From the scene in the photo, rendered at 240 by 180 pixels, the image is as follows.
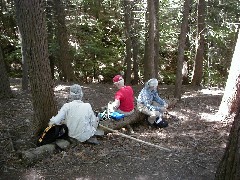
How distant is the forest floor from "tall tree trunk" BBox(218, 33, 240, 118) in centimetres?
42

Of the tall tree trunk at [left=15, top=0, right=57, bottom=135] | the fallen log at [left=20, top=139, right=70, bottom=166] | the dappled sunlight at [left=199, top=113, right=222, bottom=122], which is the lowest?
the dappled sunlight at [left=199, top=113, right=222, bottom=122]

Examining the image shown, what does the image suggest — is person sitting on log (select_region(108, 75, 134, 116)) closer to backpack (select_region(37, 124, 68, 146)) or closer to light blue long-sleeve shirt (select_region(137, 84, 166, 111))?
light blue long-sleeve shirt (select_region(137, 84, 166, 111))

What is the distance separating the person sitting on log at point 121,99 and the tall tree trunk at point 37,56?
1.71m

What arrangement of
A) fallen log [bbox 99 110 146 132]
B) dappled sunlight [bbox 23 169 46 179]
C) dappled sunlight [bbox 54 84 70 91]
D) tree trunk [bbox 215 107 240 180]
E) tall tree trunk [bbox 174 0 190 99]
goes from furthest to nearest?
dappled sunlight [bbox 54 84 70 91]
tall tree trunk [bbox 174 0 190 99]
fallen log [bbox 99 110 146 132]
dappled sunlight [bbox 23 169 46 179]
tree trunk [bbox 215 107 240 180]

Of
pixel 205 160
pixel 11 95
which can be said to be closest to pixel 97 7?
pixel 11 95

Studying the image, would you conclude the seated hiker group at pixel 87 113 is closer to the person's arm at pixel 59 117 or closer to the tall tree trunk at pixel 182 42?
the person's arm at pixel 59 117

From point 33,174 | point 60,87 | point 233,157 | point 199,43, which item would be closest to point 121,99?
point 33,174

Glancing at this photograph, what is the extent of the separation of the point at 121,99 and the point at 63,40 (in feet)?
28.8

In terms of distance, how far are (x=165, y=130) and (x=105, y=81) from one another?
12.7 meters

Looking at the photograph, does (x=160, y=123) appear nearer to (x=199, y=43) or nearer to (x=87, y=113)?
(x=87, y=113)

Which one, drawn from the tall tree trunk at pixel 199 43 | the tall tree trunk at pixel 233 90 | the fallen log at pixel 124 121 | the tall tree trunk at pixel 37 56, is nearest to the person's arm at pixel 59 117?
the tall tree trunk at pixel 37 56

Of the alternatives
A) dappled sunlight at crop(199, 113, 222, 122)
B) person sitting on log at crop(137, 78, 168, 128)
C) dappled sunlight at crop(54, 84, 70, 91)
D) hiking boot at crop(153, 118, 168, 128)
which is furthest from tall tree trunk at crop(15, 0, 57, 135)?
dappled sunlight at crop(54, 84, 70, 91)

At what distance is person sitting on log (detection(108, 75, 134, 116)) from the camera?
8383mm

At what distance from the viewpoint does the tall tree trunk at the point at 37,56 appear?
6.74m
